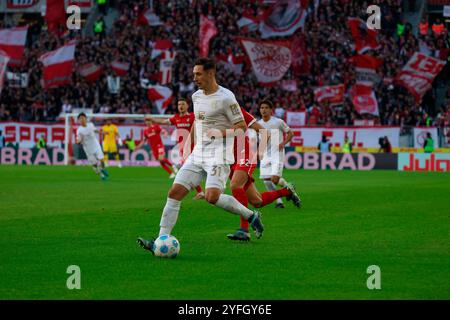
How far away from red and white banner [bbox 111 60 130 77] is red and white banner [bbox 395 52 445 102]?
14412 mm

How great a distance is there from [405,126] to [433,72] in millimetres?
2838

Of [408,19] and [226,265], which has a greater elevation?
[408,19]

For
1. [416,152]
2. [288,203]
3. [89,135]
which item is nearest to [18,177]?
[89,135]

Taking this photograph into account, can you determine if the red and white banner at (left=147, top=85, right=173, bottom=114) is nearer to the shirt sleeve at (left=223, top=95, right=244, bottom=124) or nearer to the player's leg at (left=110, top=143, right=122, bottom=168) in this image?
the player's leg at (left=110, top=143, right=122, bottom=168)

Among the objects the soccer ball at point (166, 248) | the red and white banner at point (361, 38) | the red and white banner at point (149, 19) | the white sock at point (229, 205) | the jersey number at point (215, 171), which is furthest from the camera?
the red and white banner at point (149, 19)

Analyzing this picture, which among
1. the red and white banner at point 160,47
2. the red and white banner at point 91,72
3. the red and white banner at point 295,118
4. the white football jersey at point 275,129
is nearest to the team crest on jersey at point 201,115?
the white football jersey at point 275,129

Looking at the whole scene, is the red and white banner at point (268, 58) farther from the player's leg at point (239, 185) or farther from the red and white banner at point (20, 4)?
the player's leg at point (239, 185)

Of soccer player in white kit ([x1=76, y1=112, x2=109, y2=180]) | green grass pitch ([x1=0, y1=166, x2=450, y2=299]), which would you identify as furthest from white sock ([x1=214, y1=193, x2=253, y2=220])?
soccer player in white kit ([x1=76, y1=112, x2=109, y2=180])

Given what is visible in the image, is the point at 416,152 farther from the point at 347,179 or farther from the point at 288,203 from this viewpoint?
the point at 288,203

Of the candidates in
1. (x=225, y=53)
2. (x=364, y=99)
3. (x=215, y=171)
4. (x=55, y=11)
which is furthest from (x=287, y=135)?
(x=55, y=11)

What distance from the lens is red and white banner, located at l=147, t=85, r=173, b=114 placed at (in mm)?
47406

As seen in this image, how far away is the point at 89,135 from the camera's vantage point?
33.4 m

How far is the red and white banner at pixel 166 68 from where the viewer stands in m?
48.0

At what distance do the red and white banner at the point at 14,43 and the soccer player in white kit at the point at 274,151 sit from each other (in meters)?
30.0
